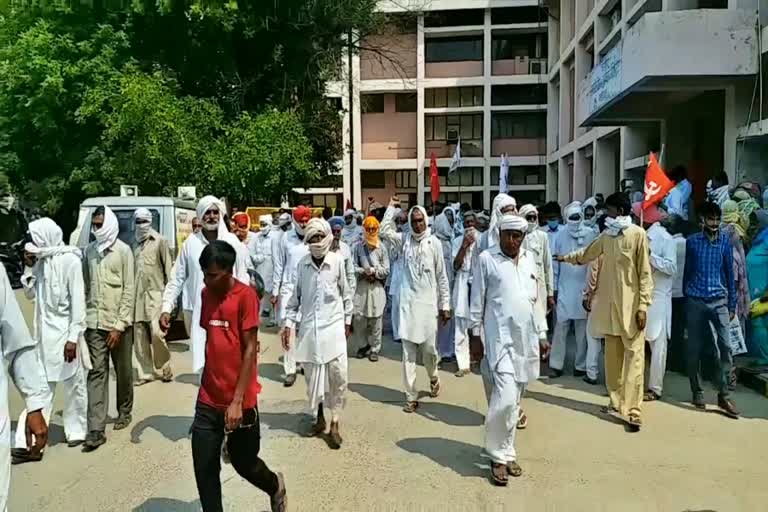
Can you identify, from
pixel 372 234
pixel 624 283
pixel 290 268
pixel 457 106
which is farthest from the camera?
pixel 457 106

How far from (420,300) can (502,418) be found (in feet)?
7.98

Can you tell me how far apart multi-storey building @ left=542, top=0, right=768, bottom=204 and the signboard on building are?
2cm

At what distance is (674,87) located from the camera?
13.6 metres

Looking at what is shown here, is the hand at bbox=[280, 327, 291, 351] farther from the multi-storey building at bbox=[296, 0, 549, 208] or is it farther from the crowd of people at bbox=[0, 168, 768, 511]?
the multi-storey building at bbox=[296, 0, 549, 208]

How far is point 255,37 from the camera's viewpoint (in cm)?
2192

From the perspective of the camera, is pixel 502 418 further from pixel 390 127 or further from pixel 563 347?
pixel 390 127

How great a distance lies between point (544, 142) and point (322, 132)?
19.9m

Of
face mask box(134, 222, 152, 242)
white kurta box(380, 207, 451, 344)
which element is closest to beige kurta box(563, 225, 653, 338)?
white kurta box(380, 207, 451, 344)

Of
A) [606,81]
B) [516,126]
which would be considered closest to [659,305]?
[606,81]

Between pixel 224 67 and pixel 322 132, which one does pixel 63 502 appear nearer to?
pixel 224 67

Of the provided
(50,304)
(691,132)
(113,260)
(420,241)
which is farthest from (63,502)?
(691,132)

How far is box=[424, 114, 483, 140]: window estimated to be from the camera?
139 feet

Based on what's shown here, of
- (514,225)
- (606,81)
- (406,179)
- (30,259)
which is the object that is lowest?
(30,259)

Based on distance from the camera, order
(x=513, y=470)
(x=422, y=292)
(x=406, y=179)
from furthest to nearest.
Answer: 1. (x=406, y=179)
2. (x=422, y=292)
3. (x=513, y=470)
